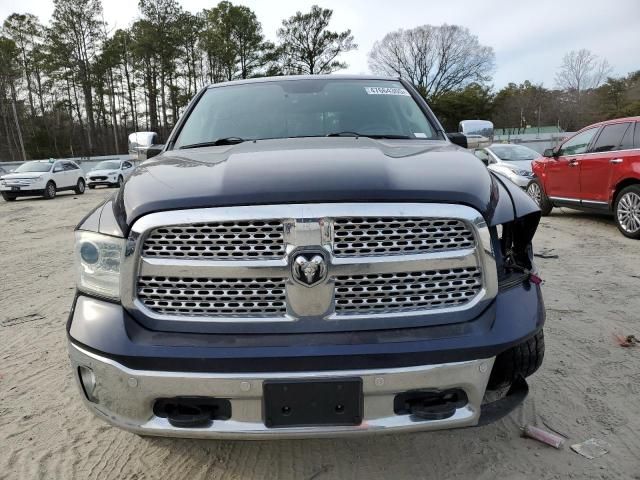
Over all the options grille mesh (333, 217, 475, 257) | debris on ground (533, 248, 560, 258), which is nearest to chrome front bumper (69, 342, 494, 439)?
grille mesh (333, 217, 475, 257)

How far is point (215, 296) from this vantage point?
5.78ft

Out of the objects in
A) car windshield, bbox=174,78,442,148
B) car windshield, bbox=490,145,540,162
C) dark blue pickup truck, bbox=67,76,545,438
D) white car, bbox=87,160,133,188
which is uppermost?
car windshield, bbox=174,78,442,148

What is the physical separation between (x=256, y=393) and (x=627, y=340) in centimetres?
308

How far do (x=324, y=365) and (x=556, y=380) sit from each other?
201 cm

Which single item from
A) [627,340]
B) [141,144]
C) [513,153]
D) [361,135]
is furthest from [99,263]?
[513,153]

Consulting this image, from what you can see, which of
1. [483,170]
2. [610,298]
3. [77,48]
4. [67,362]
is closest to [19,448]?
[67,362]

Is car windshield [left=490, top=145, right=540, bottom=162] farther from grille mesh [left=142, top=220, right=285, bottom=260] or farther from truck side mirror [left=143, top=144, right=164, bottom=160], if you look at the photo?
grille mesh [left=142, top=220, right=285, bottom=260]

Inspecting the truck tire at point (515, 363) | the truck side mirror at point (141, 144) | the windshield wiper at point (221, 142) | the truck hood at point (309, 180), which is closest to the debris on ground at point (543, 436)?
the truck tire at point (515, 363)

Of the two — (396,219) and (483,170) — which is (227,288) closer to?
(396,219)

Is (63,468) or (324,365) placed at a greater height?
(324,365)

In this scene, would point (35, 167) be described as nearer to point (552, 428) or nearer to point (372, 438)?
point (372, 438)

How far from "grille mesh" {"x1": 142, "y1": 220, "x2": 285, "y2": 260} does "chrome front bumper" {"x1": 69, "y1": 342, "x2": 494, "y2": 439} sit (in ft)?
1.35

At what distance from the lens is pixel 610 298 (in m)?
4.52

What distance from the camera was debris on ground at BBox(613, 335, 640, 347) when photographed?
349 centimetres
